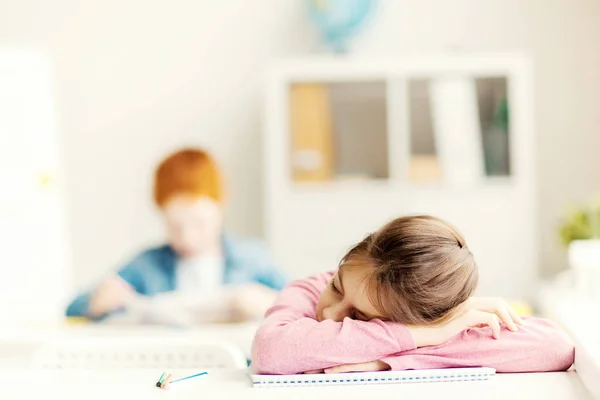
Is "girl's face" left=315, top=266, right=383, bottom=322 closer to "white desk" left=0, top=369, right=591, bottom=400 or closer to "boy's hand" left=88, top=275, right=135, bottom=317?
"white desk" left=0, top=369, right=591, bottom=400

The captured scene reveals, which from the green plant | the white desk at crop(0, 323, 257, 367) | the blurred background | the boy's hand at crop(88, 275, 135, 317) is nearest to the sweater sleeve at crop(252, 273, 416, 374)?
the white desk at crop(0, 323, 257, 367)

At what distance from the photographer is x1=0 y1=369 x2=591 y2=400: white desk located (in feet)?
3.69

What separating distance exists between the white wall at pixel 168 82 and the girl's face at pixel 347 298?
283cm

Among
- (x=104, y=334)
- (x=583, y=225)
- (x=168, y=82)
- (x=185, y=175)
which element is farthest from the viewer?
(x=168, y=82)

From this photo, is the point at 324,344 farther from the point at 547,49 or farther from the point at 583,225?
the point at 547,49

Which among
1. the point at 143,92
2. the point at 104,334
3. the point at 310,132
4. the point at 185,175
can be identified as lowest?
the point at 104,334

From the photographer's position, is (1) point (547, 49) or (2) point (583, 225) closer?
(2) point (583, 225)

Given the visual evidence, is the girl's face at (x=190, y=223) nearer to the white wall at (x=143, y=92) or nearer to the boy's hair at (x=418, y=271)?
the boy's hair at (x=418, y=271)

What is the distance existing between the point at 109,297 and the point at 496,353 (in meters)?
1.40

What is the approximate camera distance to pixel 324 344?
1198mm

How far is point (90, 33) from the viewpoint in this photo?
4.17 m

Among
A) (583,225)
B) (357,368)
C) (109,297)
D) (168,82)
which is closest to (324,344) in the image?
(357,368)

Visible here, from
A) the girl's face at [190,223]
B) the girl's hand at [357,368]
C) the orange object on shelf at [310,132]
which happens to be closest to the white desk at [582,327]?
the girl's hand at [357,368]

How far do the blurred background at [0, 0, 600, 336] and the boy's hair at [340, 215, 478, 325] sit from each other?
2.34 meters
